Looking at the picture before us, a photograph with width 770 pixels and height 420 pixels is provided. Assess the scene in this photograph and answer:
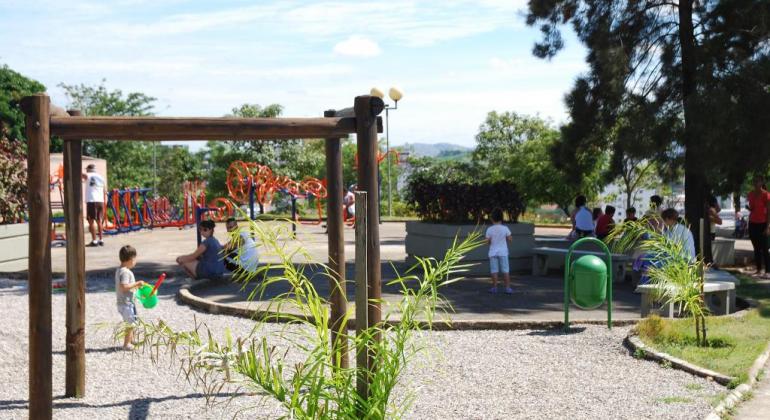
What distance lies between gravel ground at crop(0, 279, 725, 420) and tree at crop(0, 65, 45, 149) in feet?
148

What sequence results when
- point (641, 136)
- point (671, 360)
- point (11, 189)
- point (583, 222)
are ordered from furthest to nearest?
point (11, 189)
point (583, 222)
point (641, 136)
point (671, 360)

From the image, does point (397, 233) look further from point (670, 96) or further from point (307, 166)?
point (307, 166)

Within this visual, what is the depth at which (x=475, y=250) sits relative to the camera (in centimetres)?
1443

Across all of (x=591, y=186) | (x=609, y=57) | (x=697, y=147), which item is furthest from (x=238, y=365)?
(x=591, y=186)

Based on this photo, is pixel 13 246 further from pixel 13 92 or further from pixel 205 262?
pixel 13 92

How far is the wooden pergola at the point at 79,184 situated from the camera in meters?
5.88

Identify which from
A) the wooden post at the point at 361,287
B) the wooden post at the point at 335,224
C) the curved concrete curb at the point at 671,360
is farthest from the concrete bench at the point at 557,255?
the wooden post at the point at 361,287

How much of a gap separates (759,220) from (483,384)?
9.30 meters

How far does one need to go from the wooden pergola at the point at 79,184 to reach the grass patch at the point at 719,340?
128 inches

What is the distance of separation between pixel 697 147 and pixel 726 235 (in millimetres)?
12695

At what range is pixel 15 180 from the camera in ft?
53.9

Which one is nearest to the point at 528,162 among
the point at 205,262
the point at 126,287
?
the point at 205,262

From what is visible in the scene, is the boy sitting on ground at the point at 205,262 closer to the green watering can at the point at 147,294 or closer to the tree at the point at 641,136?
→ the green watering can at the point at 147,294

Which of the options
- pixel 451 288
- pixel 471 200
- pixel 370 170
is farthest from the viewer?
pixel 471 200
